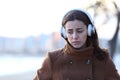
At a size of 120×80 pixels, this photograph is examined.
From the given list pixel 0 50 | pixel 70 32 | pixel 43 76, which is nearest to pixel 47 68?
pixel 43 76

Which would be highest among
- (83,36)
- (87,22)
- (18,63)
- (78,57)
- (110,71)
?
(87,22)

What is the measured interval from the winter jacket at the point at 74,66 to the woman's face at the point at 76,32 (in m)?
0.08

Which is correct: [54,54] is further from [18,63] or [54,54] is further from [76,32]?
[18,63]

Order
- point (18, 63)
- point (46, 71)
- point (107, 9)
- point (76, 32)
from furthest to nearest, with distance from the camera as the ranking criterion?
1. point (18, 63)
2. point (107, 9)
3. point (46, 71)
4. point (76, 32)

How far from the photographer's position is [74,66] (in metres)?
3.67

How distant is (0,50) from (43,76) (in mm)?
22141

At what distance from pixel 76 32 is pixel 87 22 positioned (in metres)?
0.15

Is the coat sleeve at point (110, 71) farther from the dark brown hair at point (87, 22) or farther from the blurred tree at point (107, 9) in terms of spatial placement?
the blurred tree at point (107, 9)

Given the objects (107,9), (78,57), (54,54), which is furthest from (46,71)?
(107,9)

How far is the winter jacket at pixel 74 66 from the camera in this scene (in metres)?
3.62

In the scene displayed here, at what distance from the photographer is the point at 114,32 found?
13148 mm

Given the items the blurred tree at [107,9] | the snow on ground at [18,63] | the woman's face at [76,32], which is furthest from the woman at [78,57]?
the snow on ground at [18,63]

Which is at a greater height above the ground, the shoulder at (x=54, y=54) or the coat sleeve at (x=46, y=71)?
the shoulder at (x=54, y=54)

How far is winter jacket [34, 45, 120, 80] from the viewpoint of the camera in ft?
11.9
